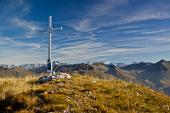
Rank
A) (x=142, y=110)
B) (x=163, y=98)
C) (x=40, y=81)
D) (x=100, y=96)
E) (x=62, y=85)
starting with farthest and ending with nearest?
(x=40, y=81) → (x=62, y=85) → (x=163, y=98) → (x=100, y=96) → (x=142, y=110)

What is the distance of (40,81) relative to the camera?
2277 centimetres

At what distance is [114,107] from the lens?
15.9 meters

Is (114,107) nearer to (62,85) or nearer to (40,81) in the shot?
(62,85)

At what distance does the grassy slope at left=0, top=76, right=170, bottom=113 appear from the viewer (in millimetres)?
15375

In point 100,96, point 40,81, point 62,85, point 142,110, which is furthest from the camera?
point 40,81

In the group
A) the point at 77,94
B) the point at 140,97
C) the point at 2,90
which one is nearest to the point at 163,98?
the point at 140,97

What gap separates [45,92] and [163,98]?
6974 millimetres

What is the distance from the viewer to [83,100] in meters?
16.5

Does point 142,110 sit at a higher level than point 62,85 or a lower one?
lower

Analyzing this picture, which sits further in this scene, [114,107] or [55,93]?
[55,93]

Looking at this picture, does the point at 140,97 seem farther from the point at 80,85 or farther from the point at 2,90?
the point at 2,90

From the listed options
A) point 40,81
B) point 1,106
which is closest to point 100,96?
point 1,106

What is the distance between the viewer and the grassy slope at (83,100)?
50.4 feet

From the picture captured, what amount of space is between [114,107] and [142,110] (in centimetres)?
143
